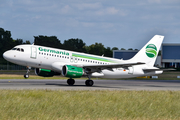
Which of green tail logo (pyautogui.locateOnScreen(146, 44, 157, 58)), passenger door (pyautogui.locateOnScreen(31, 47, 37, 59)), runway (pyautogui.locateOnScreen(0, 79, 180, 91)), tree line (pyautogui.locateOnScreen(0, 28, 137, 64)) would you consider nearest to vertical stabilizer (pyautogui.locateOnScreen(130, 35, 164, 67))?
green tail logo (pyautogui.locateOnScreen(146, 44, 157, 58))

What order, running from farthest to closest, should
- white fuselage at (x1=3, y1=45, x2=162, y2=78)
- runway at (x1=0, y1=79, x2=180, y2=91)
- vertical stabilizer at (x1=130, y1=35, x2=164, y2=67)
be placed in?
1. vertical stabilizer at (x1=130, y1=35, x2=164, y2=67)
2. white fuselage at (x1=3, y1=45, x2=162, y2=78)
3. runway at (x1=0, y1=79, x2=180, y2=91)

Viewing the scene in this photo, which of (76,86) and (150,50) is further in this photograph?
(150,50)

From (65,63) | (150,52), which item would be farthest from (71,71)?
(150,52)

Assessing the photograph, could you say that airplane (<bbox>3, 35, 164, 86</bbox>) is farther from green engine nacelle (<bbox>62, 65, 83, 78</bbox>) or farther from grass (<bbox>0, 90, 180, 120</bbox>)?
grass (<bbox>0, 90, 180, 120</bbox>)

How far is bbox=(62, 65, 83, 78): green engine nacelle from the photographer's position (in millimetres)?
30672

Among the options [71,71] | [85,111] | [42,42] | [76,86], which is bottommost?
[76,86]

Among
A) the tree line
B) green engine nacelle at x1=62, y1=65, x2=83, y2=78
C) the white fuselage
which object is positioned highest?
the tree line

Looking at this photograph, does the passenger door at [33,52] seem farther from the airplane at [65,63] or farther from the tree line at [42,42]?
the tree line at [42,42]

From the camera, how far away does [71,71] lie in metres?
30.8

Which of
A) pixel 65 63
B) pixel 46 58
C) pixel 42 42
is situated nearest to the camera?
pixel 46 58

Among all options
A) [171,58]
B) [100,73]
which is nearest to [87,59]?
[100,73]

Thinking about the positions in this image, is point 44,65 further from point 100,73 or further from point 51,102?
point 51,102

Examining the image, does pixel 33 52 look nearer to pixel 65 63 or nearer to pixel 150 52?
pixel 65 63

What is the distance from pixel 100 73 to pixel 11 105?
68.4 feet
